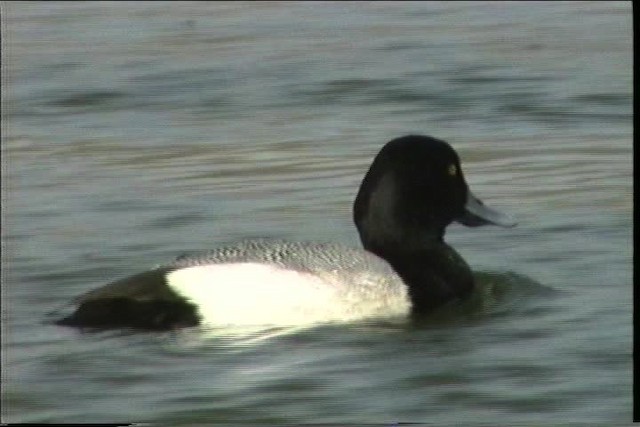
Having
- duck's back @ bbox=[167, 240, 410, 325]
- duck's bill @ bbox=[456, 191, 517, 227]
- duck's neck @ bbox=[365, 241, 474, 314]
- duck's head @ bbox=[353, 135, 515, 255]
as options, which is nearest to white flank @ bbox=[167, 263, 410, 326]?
duck's back @ bbox=[167, 240, 410, 325]

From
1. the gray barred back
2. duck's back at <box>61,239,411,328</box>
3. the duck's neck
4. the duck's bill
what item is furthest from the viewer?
the duck's bill

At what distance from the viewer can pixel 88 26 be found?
703 cm

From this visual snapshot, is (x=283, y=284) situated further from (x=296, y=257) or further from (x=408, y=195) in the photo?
(x=408, y=195)

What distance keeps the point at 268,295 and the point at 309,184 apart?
4.07 feet

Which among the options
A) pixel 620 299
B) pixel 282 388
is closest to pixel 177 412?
pixel 282 388

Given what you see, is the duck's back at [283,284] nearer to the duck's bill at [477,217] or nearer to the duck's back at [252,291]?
the duck's back at [252,291]

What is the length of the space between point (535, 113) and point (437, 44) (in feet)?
1.44

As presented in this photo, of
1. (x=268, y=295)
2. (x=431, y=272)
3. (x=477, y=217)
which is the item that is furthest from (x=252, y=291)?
(x=477, y=217)

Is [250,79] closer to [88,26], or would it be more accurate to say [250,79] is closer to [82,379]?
[88,26]

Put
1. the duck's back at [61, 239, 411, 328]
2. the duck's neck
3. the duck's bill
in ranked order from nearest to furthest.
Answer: the duck's back at [61, 239, 411, 328]
the duck's neck
the duck's bill

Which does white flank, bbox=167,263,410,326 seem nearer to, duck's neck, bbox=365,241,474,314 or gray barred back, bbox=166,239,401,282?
gray barred back, bbox=166,239,401,282

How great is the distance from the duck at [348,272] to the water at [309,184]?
8 centimetres

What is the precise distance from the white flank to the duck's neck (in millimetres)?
283

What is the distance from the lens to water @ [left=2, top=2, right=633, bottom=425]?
17.7 ft
